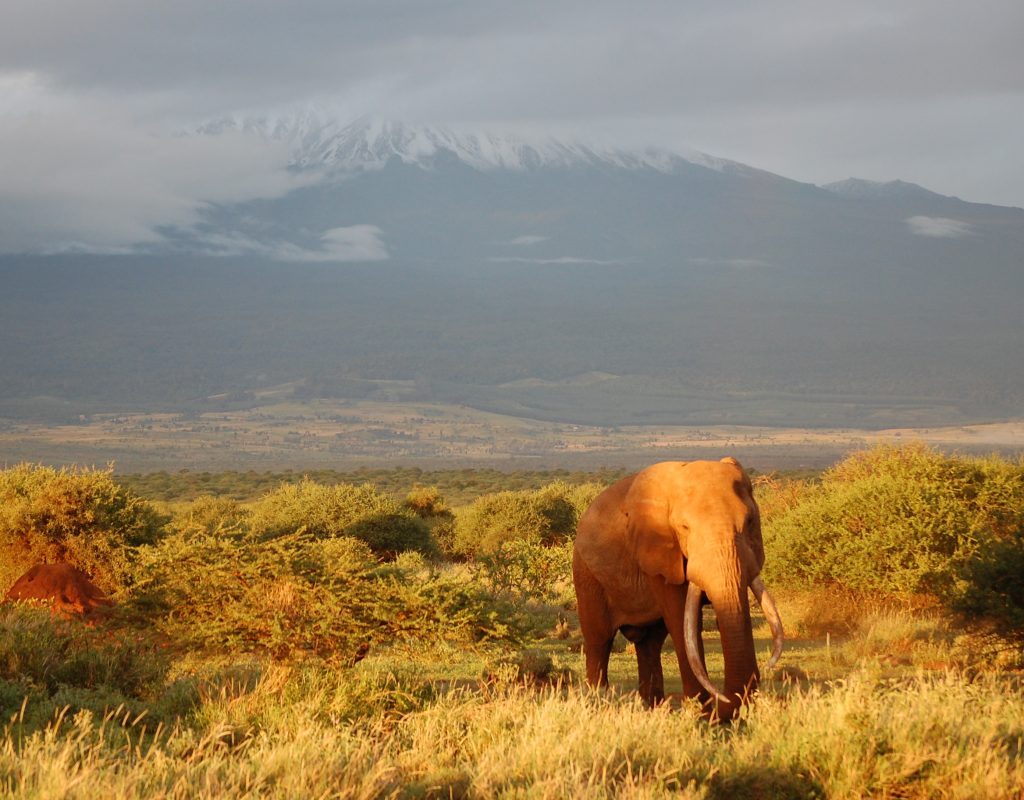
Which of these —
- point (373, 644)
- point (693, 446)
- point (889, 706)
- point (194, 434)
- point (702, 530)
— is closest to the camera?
point (889, 706)

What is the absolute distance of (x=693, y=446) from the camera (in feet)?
523

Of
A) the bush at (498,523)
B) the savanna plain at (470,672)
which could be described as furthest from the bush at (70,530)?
the bush at (498,523)

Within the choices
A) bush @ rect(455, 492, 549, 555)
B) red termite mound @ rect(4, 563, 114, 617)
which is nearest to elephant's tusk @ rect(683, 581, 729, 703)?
red termite mound @ rect(4, 563, 114, 617)

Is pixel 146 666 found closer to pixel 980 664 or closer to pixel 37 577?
pixel 37 577

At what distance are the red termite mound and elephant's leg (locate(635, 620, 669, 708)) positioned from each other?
813 centimetres

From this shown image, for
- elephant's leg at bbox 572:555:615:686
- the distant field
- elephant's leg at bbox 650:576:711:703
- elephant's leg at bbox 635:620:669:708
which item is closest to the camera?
elephant's leg at bbox 650:576:711:703

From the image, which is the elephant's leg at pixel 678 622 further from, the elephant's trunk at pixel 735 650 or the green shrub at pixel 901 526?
the green shrub at pixel 901 526

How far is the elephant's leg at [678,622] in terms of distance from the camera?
1208cm

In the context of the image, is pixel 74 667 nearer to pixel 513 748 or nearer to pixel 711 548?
pixel 513 748

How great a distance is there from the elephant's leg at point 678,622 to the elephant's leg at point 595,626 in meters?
1.22

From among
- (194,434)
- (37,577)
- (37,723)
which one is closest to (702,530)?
(37,723)

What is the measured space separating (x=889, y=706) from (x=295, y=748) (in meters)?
4.39

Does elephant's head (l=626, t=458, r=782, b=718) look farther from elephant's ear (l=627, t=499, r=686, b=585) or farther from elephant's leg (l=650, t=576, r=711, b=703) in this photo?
elephant's leg (l=650, t=576, r=711, b=703)

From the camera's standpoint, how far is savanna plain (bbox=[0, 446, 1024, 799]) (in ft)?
27.1
